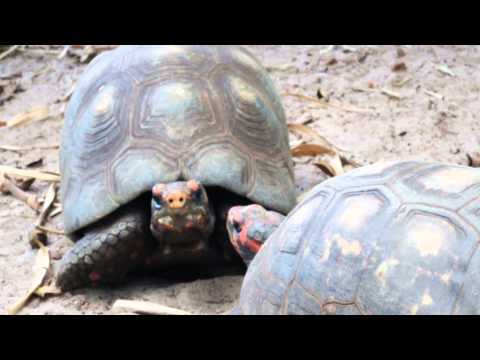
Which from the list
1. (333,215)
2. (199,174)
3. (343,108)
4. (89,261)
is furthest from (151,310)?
(343,108)

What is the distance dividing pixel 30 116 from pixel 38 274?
212 cm

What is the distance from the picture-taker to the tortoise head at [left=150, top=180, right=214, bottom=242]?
303 cm

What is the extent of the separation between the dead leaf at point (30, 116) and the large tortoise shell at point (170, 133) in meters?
1.55

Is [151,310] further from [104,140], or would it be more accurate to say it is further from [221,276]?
[104,140]

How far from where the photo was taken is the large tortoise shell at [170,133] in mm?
3229

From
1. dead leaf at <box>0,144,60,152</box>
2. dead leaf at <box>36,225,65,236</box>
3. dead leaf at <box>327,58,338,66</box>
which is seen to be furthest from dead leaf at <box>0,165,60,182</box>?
dead leaf at <box>327,58,338,66</box>

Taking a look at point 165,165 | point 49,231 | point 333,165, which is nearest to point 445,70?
point 333,165

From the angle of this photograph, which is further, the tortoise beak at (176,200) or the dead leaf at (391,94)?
the dead leaf at (391,94)

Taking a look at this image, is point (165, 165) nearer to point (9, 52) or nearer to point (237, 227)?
point (237, 227)

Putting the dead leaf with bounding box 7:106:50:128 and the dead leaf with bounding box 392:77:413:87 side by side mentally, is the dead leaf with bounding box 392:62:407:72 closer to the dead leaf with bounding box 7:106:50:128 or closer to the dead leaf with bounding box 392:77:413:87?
the dead leaf with bounding box 392:77:413:87

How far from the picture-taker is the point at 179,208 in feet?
9.96

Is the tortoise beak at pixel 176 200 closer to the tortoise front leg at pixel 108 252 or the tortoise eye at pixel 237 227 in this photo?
the tortoise front leg at pixel 108 252

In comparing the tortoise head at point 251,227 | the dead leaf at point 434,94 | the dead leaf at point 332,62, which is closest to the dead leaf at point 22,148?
the dead leaf at point 332,62

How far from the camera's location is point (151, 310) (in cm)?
295
